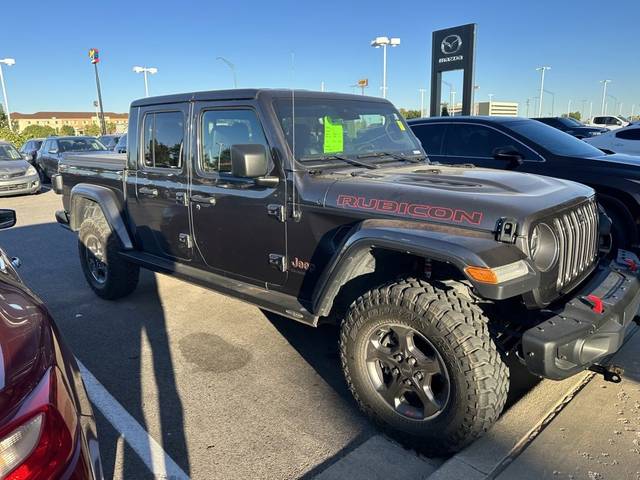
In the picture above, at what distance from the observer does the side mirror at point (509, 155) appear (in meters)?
5.75

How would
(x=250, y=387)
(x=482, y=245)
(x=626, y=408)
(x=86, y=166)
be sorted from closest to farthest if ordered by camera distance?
(x=482, y=245) → (x=626, y=408) → (x=250, y=387) → (x=86, y=166)

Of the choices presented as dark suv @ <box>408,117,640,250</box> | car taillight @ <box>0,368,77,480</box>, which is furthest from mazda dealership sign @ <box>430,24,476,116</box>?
car taillight @ <box>0,368,77,480</box>

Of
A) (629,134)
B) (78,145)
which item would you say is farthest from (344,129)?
(78,145)

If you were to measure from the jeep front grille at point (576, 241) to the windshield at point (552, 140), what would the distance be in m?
2.97

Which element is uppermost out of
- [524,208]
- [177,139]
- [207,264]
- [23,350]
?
[177,139]

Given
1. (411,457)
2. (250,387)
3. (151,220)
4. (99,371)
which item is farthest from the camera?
(151,220)

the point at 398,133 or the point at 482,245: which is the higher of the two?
the point at 398,133

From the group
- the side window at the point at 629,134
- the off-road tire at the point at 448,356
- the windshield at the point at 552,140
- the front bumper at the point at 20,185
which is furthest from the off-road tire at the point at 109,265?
the side window at the point at 629,134

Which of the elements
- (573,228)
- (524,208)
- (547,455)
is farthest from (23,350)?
(573,228)

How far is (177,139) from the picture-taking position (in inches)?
161

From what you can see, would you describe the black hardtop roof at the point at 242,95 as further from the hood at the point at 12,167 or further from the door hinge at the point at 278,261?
the hood at the point at 12,167

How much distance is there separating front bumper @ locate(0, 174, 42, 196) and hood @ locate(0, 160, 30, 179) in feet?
0.66

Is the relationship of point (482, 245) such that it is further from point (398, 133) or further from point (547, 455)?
point (398, 133)

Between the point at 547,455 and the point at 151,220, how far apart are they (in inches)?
138
